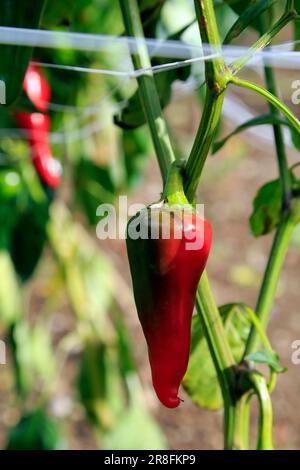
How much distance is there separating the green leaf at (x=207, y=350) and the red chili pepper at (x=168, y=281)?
205 millimetres

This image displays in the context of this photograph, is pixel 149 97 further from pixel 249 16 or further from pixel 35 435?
pixel 35 435

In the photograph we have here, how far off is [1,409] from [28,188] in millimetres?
883

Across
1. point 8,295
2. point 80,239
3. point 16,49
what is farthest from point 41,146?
point 16,49

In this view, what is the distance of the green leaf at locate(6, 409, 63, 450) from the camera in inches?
58.5

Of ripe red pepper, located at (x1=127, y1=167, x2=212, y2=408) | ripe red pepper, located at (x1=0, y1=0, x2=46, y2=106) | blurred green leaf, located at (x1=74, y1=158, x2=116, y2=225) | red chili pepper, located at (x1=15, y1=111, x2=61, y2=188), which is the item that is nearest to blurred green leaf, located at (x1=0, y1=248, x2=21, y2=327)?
red chili pepper, located at (x1=15, y1=111, x2=61, y2=188)

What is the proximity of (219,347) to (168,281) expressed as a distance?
0.14 meters

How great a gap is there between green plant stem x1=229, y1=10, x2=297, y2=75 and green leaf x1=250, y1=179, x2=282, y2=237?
0.80 feet

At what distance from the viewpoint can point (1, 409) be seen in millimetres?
2162

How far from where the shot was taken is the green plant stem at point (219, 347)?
0.69 metres

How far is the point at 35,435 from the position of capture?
1.50 m

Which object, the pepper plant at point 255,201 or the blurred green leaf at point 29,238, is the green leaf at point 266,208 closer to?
the pepper plant at point 255,201

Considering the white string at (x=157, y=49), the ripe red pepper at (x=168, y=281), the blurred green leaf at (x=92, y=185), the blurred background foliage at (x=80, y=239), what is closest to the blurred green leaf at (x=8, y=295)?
the blurred background foliage at (x=80, y=239)

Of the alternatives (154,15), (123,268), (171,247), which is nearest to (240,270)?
(123,268)

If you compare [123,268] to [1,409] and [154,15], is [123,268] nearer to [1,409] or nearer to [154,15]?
[1,409]
